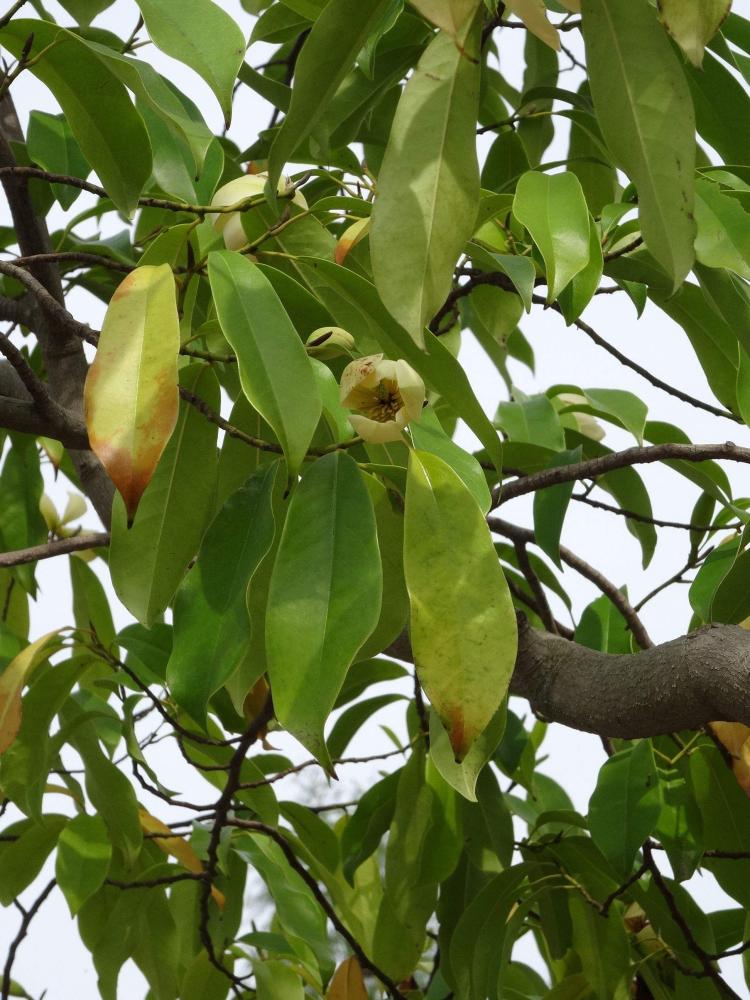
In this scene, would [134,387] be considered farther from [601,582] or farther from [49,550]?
[601,582]

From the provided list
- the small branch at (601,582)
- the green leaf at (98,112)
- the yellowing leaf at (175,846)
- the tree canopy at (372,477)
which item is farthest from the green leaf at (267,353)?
the yellowing leaf at (175,846)

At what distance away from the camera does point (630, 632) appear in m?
1.00

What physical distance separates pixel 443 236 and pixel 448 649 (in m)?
0.17

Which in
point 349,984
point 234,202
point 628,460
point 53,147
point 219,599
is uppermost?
point 53,147

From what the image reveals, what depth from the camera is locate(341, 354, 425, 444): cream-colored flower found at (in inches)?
21.0

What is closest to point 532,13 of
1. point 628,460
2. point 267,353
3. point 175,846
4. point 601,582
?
point 267,353

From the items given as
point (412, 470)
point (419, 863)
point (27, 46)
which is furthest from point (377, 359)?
point (419, 863)

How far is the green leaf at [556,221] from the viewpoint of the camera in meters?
0.61

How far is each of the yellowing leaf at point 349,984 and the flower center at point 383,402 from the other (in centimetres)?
63

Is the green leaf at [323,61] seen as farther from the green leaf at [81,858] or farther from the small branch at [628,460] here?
the green leaf at [81,858]

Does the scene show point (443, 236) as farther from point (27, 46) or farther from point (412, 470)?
point (27, 46)

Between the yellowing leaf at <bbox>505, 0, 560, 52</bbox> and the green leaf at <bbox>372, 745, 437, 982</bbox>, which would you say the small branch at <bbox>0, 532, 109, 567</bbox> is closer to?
the green leaf at <bbox>372, 745, 437, 982</bbox>

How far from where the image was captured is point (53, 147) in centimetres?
95

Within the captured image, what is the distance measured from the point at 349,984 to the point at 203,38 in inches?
31.5
